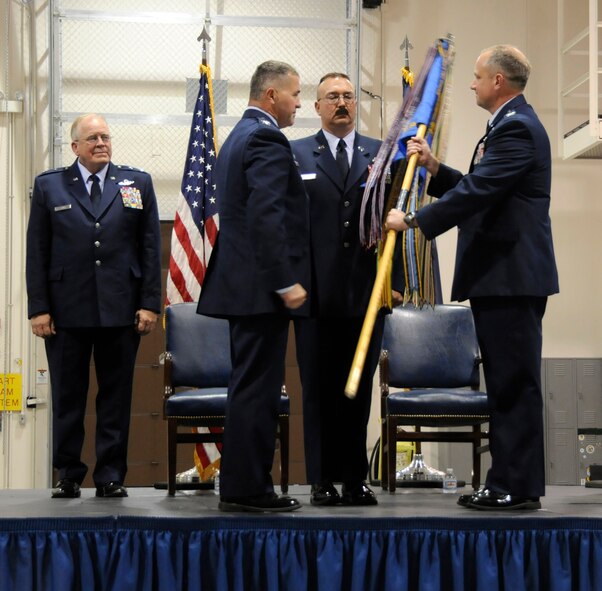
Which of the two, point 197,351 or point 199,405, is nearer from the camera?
point 199,405

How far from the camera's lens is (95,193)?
4.63 meters

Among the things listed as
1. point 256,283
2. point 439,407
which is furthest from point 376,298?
point 439,407

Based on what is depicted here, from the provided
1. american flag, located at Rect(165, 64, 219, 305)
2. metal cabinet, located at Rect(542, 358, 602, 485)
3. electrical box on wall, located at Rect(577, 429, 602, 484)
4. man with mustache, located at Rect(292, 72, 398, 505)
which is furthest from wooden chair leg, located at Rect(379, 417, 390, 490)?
metal cabinet, located at Rect(542, 358, 602, 485)

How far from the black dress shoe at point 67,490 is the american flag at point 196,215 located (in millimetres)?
2232

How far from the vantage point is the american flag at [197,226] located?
669 cm

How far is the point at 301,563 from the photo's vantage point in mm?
3479

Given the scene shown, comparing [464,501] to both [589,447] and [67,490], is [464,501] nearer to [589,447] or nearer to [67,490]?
[67,490]

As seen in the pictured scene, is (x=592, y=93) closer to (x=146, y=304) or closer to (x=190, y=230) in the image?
(x=190, y=230)

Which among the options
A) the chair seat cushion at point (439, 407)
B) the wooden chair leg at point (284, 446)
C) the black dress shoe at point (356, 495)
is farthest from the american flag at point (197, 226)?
the black dress shoe at point (356, 495)

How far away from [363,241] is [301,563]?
132 cm

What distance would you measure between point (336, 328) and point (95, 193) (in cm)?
133

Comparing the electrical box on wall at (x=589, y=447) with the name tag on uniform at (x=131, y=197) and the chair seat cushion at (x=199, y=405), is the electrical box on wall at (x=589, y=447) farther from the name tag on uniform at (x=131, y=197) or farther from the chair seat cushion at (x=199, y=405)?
the name tag on uniform at (x=131, y=197)

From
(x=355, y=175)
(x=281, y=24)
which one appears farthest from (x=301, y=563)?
(x=281, y=24)

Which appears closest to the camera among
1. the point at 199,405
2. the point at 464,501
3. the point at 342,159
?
the point at 464,501
